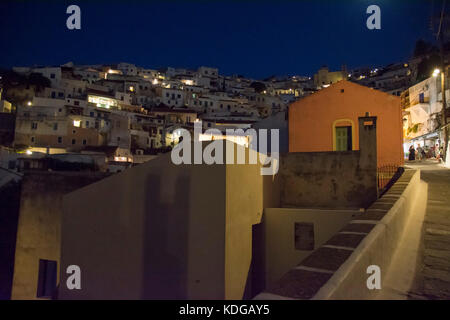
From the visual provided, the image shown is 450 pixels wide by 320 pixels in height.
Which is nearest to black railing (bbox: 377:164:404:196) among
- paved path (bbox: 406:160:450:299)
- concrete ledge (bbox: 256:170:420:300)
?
paved path (bbox: 406:160:450:299)

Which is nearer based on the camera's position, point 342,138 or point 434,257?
point 434,257

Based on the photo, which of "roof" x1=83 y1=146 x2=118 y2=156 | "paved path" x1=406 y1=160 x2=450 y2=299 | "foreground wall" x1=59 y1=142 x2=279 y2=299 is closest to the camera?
"paved path" x1=406 y1=160 x2=450 y2=299

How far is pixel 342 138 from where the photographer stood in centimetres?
1461

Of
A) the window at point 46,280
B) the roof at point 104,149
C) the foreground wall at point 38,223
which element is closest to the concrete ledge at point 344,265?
the foreground wall at point 38,223

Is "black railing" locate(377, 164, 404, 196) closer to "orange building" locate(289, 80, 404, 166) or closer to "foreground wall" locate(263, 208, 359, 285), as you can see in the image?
"orange building" locate(289, 80, 404, 166)

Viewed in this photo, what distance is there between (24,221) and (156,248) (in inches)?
279

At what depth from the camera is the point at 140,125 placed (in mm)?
38562

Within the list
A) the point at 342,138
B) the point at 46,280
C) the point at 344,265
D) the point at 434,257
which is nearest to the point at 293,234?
the point at 434,257

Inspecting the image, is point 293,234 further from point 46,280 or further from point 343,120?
point 343,120

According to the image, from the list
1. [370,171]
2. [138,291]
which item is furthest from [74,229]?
[370,171]

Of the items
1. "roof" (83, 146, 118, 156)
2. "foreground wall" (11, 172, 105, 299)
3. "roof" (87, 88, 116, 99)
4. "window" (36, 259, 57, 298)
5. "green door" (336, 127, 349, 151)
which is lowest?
"window" (36, 259, 57, 298)

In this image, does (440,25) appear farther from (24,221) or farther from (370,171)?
(24,221)

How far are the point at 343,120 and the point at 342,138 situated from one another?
988 mm

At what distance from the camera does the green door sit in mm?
14469
